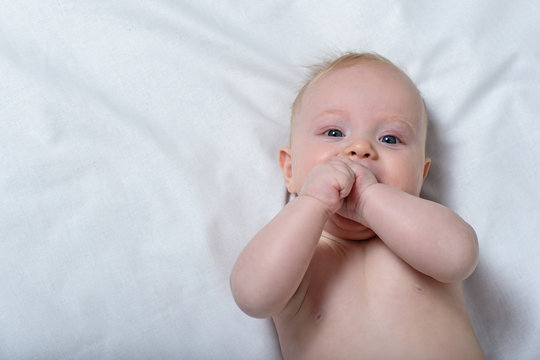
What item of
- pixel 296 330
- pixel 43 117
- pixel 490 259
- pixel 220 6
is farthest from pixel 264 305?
pixel 220 6

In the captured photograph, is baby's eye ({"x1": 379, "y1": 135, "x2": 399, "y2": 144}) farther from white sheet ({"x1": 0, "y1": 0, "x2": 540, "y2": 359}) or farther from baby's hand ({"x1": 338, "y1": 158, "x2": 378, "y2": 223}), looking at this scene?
white sheet ({"x1": 0, "y1": 0, "x2": 540, "y2": 359})

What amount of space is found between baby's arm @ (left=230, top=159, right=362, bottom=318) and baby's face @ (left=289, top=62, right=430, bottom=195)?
0.13 m

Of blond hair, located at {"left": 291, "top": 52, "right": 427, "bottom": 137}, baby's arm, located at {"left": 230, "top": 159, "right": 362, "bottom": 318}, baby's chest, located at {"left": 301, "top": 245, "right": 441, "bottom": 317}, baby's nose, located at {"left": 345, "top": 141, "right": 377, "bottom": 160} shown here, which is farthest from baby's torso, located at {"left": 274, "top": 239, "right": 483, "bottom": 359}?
blond hair, located at {"left": 291, "top": 52, "right": 427, "bottom": 137}

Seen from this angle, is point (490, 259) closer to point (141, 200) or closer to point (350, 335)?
point (350, 335)

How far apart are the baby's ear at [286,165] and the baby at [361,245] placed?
79 mm

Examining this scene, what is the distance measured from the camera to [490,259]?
1451 millimetres

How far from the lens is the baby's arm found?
1.11m

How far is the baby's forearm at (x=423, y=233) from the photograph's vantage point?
111cm

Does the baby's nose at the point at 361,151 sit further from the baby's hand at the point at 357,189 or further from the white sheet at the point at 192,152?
the white sheet at the point at 192,152

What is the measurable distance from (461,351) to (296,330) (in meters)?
0.38

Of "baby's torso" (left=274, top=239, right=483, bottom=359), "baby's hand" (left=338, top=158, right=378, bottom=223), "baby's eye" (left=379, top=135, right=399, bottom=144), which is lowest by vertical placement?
"baby's torso" (left=274, top=239, right=483, bottom=359)

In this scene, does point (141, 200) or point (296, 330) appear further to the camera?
point (141, 200)

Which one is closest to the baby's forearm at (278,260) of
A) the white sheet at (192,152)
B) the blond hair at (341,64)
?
the white sheet at (192,152)

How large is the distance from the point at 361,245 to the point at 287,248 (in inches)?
12.3
